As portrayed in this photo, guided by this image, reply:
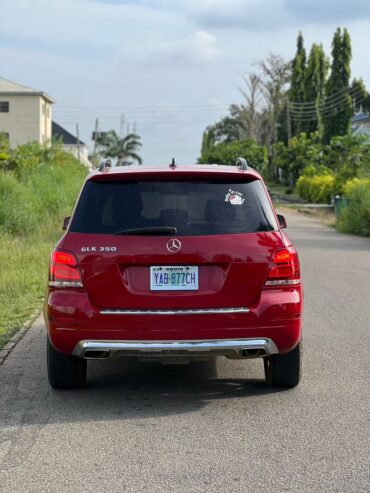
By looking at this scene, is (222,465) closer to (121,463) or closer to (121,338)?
(121,463)

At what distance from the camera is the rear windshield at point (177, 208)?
5707 millimetres

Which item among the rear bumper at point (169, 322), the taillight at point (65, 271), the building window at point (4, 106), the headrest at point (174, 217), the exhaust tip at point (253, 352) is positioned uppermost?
the building window at point (4, 106)

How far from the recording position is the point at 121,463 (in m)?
4.54

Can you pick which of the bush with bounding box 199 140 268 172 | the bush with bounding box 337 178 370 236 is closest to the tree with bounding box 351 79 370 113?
the bush with bounding box 199 140 268 172

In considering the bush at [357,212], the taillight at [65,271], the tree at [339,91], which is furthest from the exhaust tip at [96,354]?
the tree at [339,91]

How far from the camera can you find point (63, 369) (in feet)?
19.8

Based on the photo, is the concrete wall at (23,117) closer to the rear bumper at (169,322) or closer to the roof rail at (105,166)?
the roof rail at (105,166)

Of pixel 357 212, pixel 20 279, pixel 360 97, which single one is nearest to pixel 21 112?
pixel 360 97

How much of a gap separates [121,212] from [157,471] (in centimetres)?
205

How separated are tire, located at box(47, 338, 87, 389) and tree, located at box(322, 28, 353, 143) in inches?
2425

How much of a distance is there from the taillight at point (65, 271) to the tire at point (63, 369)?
583 mm

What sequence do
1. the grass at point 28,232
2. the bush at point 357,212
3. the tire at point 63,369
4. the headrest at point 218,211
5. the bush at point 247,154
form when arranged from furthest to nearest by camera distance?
the bush at point 247,154 → the bush at point 357,212 → the grass at point 28,232 → the tire at point 63,369 → the headrest at point 218,211

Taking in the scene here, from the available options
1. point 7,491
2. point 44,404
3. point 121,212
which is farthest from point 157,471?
point 121,212

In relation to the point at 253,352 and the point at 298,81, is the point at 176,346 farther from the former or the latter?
the point at 298,81
